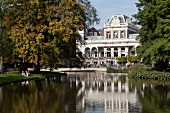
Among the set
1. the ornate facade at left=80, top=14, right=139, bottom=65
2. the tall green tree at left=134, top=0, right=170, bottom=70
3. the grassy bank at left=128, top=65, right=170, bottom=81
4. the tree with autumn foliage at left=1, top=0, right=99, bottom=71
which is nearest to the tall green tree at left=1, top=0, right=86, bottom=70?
the tree with autumn foliage at left=1, top=0, right=99, bottom=71

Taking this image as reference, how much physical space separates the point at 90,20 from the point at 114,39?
62.4 meters

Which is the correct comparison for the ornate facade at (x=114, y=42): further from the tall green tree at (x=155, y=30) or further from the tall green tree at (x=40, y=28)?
the tall green tree at (x=155, y=30)

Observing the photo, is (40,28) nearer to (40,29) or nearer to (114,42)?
(40,29)

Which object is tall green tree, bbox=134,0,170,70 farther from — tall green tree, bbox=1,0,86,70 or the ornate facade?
the ornate facade

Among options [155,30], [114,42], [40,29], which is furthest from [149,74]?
[114,42]

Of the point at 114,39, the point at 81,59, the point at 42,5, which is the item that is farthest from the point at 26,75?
the point at 114,39

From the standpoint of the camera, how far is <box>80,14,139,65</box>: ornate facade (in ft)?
366

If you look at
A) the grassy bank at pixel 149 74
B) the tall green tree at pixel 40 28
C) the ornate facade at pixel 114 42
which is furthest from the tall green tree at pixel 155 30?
the ornate facade at pixel 114 42

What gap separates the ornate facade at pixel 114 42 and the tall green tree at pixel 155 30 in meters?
66.1

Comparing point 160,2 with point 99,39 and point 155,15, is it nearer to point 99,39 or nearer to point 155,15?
point 155,15

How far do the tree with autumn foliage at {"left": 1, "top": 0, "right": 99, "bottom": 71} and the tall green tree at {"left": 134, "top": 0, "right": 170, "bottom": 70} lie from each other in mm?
8517

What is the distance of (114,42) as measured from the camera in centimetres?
11325

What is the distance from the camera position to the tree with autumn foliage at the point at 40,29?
41969 mm

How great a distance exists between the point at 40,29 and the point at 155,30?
46.9 ft
